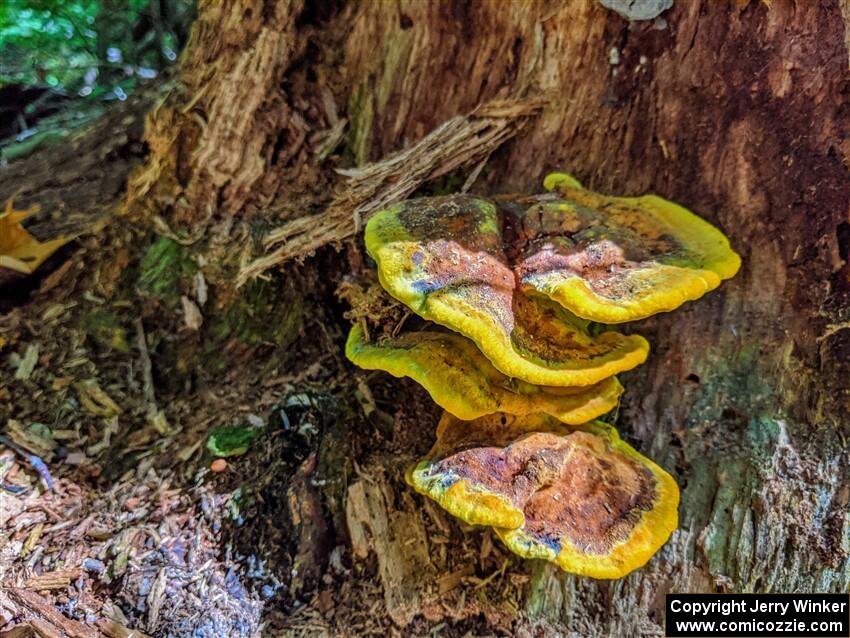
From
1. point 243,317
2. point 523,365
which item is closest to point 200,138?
point 243,317

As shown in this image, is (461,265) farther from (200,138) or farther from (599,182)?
(200,138)

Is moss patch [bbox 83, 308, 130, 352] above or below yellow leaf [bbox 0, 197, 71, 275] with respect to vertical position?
below

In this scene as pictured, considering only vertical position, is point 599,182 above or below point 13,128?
above

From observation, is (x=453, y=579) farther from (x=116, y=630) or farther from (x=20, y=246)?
(x=20, y=246)

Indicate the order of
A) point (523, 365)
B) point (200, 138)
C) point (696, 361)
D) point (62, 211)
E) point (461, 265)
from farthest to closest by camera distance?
1. point (62, 211)
2. point (200, 138)
3. point (696, 361)
4. point (461, 265)
5. point (523, 365)

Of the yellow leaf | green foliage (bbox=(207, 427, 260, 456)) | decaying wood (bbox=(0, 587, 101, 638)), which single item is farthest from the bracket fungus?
the yellow leaf

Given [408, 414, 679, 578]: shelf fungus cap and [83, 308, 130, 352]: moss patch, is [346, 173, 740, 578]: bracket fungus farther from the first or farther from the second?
[83, 308, 130, 352]: moss patch

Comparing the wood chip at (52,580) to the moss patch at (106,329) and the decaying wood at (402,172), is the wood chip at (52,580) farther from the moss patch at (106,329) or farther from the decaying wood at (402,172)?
the decaying wood at (402,172)

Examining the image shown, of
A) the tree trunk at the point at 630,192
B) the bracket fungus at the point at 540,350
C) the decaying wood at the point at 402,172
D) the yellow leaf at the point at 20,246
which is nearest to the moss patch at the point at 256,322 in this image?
the tree trunk at the point at 630,192
